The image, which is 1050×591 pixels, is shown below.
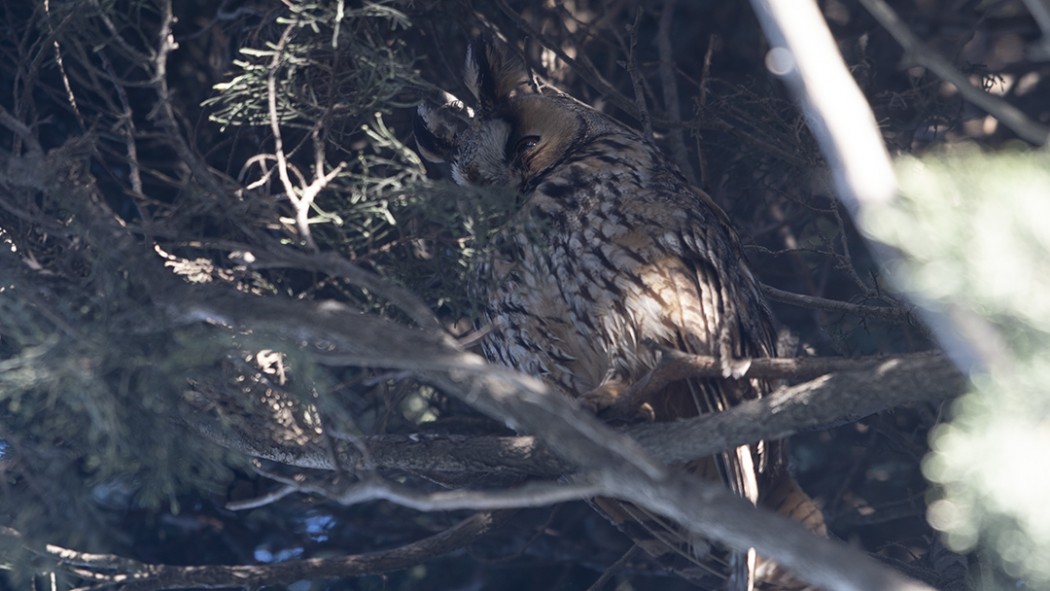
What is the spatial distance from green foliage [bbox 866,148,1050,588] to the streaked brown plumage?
0.83m

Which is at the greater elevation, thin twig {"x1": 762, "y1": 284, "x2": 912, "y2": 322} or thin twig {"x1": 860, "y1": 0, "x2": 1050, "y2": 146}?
thin twig {"x1": 860, "y1": 0, "x2": 1050, "y2": 146}

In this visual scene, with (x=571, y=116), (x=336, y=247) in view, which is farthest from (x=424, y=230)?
(x=571, y=116)

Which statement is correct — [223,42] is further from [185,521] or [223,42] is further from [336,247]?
[185,521]

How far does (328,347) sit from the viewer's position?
182cm

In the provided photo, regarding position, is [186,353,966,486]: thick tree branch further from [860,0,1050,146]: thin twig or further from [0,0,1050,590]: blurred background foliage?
[860,0,1050,146]: thin twig

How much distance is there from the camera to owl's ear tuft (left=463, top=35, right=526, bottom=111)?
2482 millimetres

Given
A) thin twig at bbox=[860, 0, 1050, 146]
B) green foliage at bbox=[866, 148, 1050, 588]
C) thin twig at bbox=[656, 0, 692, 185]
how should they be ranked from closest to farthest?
green foliage at bbox=[866, 148, 1050, 588]
thin twig at bbox=[860, 0, 1050, 146]
thin twig at bbox=[656, 0, 692, 185]

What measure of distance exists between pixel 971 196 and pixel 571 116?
134cm

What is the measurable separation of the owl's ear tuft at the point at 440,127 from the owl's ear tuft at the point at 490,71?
0.19ft

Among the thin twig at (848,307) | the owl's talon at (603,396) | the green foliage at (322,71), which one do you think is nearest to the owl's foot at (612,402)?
the owl's talon at (603,396)

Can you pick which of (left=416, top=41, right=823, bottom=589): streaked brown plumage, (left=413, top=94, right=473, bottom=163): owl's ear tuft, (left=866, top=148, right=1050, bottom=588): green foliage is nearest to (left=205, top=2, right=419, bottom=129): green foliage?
(left=413, top=94, right=473, bottom=163): owl's ear tuft

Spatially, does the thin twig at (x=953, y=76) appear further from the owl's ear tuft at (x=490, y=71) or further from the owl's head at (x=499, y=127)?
the owl's ear tuft at (x=490, y=71)

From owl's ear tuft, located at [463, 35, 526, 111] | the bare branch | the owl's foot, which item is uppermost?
owl's ear tuft, located at [463, 35, 526, 111]

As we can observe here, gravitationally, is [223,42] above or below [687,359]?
above
